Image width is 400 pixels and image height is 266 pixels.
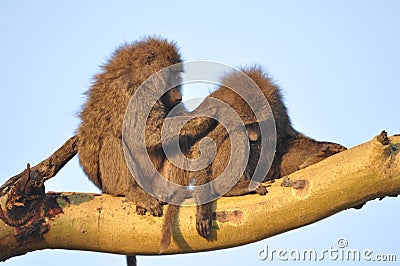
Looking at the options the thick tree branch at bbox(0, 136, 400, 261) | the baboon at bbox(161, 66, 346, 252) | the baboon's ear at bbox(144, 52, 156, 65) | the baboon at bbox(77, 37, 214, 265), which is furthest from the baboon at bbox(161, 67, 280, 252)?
the baboon's ear at bbox(144, 52, 156, 65)

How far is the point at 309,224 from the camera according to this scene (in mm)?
6258

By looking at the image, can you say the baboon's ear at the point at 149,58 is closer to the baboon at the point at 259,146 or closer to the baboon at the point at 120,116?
the baboon at the point at 120,116

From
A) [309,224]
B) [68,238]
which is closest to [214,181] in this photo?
[309,224]

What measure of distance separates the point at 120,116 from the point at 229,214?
2.20m

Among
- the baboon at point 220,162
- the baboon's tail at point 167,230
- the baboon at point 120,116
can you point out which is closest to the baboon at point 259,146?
the baboon at point 220,162

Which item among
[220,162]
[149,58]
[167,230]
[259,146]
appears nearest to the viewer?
[167,230]

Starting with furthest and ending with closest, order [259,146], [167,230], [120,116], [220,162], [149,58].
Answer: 1. [149,58]
2. [259,146]
3. [120,116]
4. [220,162]
5. [167,230]

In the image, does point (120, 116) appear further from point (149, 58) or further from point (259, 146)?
point (259, 146)

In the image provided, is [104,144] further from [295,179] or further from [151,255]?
[295,179]

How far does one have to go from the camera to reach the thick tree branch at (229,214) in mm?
6125

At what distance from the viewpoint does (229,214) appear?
6324 millimetres

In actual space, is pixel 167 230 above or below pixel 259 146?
below

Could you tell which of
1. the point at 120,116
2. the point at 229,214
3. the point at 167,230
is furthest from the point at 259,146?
the point at 167,230

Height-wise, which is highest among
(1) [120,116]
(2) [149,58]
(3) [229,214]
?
(2) [149,58]
